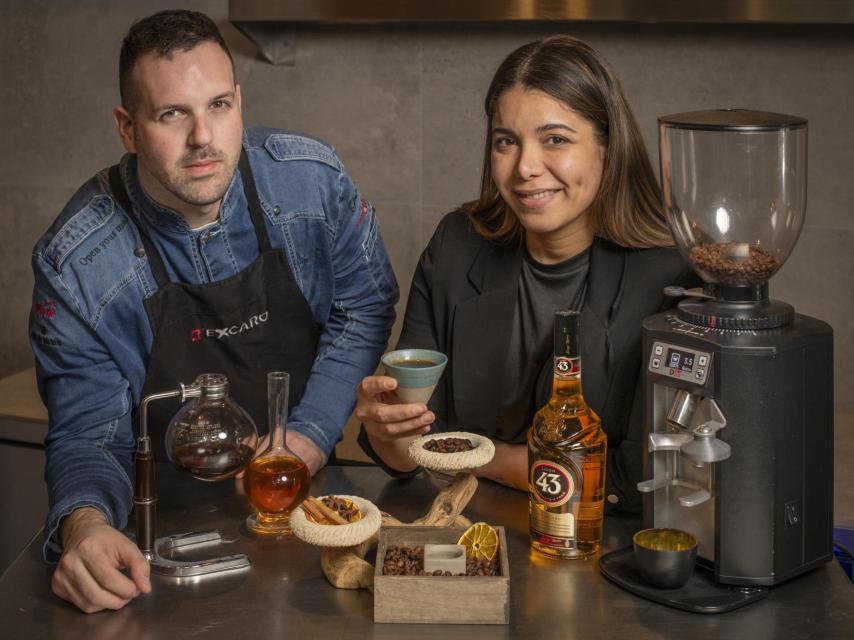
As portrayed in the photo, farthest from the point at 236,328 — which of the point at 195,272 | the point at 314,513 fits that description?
the point at 314,513

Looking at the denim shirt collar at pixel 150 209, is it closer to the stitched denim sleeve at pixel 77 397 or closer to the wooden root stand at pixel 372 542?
the stitched denim sleeve at pixel 77 397

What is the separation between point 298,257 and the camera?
7.64 feet

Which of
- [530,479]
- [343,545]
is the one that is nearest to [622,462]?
[530,479]

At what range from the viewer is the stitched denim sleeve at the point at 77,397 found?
1837 mm

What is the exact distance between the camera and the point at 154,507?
162 centimetres

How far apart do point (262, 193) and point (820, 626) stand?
1349 millimetres

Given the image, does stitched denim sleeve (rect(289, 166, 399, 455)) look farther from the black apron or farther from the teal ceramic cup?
the teal ceramic cup

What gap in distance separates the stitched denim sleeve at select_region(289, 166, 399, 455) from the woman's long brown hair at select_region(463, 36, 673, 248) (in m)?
0.49

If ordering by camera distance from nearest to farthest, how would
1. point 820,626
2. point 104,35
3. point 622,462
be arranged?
point 820,626 < point 622,462 < point 104,35

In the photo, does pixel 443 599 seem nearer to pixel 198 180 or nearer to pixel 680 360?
pixel 680 360

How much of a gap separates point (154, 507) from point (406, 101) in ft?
6.72

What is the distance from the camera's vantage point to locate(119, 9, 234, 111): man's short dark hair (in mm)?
2074

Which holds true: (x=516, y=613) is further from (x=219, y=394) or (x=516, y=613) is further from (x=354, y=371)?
(x=354, y=371)

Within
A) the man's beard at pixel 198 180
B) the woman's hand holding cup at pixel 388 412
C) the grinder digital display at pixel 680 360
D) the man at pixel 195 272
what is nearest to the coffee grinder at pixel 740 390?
the grinder digital display at pixel 680 360
